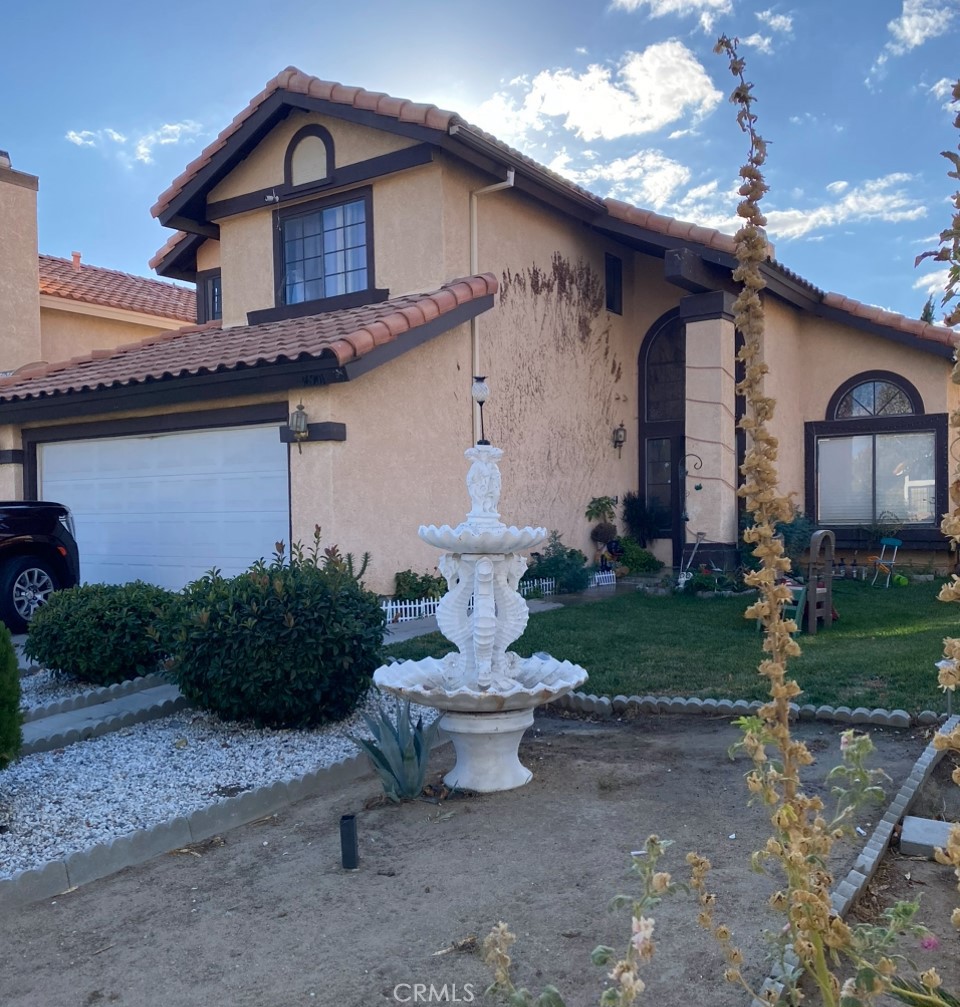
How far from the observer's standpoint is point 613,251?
1655cm

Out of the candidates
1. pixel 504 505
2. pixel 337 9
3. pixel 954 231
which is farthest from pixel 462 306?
pixel 954 231

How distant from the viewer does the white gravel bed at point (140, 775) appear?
16.9 feet

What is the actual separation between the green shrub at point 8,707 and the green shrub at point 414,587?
21.2ft

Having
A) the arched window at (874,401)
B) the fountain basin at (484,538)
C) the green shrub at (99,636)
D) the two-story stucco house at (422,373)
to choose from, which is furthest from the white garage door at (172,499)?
the arched window at (874,401)

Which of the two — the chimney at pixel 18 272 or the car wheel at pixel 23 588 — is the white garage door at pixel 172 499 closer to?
the car wheel at pixel 23 588

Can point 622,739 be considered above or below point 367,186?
below

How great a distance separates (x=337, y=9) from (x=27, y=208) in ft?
36.3

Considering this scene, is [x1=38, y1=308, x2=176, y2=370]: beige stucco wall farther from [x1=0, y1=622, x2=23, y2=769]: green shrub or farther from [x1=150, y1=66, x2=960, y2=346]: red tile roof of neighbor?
[x1=0, y1=622, x2=23, y2=769]: green shrub

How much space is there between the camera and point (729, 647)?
29.9 feet

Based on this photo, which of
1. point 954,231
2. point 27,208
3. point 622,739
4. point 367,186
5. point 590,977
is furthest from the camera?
point 27,208

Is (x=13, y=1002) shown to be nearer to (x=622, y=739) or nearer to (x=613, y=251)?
(x=622, y=739)

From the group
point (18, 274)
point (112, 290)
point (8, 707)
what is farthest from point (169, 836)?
point (112, 290)

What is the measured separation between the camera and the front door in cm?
1650

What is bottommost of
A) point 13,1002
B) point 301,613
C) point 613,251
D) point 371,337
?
point 13,1002
